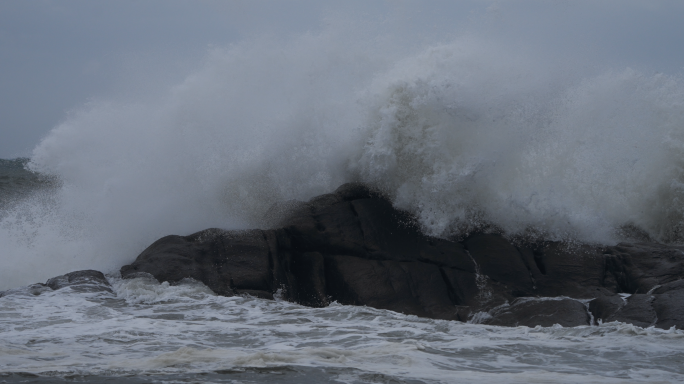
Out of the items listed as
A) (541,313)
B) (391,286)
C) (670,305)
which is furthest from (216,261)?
(670,305)

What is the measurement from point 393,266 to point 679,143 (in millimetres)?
5901

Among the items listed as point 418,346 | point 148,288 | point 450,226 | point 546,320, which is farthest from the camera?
point 450,226

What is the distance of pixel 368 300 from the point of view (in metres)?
7.35

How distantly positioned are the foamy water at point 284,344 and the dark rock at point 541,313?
34cm

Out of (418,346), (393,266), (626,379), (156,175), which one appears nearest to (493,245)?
(393,266)

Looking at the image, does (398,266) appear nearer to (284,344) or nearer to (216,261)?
(216,261)

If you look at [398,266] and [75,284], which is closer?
[75,284]

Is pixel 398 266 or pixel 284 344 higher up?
pixel 398 266

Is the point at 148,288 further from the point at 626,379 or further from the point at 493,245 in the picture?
the point at 626,379

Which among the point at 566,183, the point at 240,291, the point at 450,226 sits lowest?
the point at 240,291

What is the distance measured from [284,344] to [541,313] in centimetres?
292

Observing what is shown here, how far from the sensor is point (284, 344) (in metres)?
5.39

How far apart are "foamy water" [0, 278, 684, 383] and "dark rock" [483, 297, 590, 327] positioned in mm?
339

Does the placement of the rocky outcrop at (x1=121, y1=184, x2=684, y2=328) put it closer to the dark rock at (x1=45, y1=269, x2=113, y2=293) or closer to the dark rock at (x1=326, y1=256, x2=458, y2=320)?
the dark rock at (x1=326, y1=256, x2=458, y2=320)
